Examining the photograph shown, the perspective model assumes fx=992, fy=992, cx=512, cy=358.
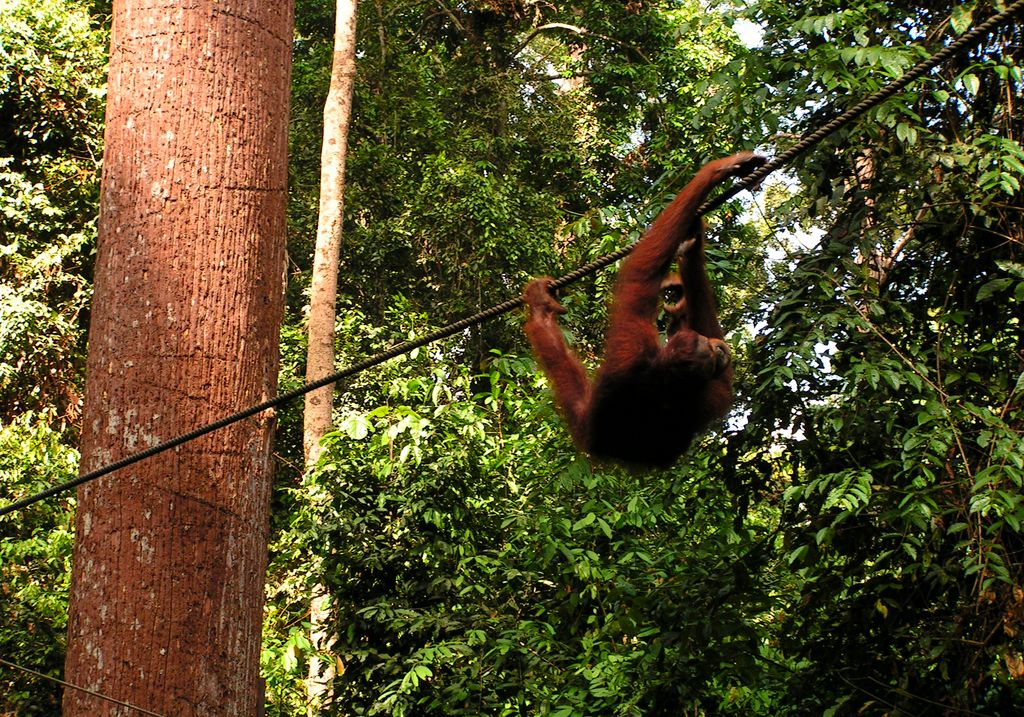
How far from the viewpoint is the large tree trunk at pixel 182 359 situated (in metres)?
2.55

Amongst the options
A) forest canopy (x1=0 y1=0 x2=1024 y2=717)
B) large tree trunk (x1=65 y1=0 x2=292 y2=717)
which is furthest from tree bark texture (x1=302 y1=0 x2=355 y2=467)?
large tree trunk (x1=65 y1=0 x2=292 y2=717)

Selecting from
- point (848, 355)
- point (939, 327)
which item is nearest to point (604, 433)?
point (848, 355)

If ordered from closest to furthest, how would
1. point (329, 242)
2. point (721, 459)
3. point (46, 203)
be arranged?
point (721, 459) → point (329, 242) → point (46, 203)

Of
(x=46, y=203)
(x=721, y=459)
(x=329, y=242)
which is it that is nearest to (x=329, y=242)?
(x=329, y=242)

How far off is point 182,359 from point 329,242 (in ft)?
21.5

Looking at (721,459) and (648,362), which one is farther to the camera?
(721,459)

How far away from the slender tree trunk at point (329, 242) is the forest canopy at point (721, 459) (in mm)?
708

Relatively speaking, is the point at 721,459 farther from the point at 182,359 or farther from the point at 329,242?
the point at 329,242

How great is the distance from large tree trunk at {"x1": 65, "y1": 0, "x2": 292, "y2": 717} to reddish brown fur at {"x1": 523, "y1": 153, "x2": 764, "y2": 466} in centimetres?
113

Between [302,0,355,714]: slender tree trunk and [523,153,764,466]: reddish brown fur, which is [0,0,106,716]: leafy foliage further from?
[523,153,764,466]: reddish brown fur

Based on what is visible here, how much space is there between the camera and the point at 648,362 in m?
3.47

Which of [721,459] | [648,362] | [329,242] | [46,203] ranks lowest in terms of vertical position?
[721,459]

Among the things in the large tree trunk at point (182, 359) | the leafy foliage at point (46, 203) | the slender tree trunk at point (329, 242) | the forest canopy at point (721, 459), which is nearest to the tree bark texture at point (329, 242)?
the slender tree trunk at point (329, 242)

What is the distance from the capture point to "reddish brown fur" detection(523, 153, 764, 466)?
3246 mm
